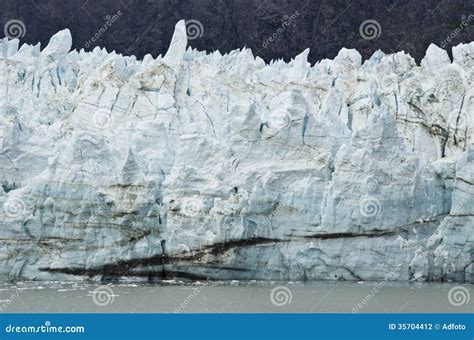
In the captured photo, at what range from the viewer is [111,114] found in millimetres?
18875

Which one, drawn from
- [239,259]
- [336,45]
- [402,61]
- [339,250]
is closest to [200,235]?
[239,259]

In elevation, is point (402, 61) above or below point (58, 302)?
above

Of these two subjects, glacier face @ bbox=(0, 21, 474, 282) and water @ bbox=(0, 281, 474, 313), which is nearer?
water @ bbox=(0, 281, 474, 313)

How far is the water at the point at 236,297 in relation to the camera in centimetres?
1505

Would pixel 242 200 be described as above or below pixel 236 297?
above

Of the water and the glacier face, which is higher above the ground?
the glacier face

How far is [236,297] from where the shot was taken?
52.0 ft

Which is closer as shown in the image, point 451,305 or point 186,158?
point 451,305

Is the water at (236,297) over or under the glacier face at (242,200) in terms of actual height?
under

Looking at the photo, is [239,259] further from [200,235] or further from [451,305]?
[451,305]

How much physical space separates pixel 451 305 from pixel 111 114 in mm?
6500

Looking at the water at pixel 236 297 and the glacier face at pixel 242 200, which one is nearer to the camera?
the water at pixel 236 297

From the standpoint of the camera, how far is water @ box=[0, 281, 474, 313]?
592 inches

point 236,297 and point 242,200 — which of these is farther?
point 242,200
